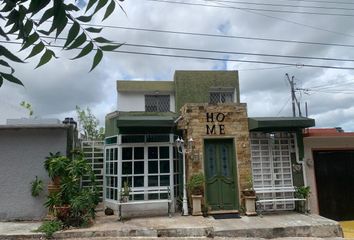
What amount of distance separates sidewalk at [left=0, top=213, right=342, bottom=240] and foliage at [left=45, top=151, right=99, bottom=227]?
19.8 inches

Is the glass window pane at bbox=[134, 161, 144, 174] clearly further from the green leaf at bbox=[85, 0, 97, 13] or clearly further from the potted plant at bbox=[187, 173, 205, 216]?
the green leaf at bbox=[85, 0, 97, 13]

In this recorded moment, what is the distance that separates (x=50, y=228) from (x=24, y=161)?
291 centimetres

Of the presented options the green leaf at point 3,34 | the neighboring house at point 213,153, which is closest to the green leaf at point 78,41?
the green leaf at point 3,34

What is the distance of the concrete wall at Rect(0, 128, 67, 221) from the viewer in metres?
10.1

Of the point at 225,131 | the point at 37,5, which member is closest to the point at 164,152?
the point at 225,131

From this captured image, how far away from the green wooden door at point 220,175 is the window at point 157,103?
9375mm

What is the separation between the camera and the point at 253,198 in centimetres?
1027

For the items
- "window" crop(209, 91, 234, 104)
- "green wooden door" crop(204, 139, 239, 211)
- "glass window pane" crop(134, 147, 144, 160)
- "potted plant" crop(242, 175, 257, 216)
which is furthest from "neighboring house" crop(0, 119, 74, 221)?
"window" crop(209, 91, 234, 104)

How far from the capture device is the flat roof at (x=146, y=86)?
66.1 ft

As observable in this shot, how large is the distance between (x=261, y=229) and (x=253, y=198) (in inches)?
68.8

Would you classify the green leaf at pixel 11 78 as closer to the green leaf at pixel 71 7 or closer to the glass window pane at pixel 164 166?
the green leaf at pixel 71 7

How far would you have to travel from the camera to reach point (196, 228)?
848cm

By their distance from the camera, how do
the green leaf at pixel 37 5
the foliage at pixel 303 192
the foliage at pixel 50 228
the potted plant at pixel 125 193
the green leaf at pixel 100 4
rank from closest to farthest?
the green leaf at pixel 37 5 → the green leaf at pixel 100 4 → the foliage at pixel 50 228 → the potted plant at pixel 125 193 → the foliage at pixel 303 192

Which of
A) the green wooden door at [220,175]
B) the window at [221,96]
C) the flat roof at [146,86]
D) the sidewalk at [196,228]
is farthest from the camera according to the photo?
the flat roof at [146,86]
